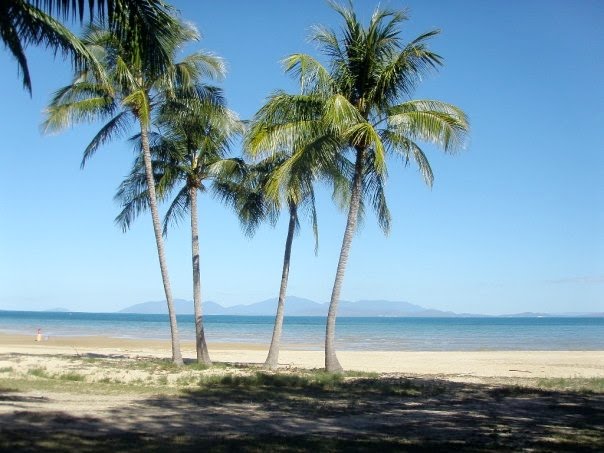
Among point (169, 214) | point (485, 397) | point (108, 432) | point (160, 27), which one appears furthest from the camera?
point (169, 214)

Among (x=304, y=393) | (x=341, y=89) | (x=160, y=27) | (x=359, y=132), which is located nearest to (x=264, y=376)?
(x=304, y=393)

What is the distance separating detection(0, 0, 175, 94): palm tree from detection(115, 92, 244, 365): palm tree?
824cm

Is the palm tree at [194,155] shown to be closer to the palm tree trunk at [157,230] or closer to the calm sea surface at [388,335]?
the palm tree trunk at [157,230]

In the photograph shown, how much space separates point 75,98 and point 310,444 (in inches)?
538

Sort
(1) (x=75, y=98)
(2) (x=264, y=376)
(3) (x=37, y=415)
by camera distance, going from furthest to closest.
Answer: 1. (1) (x=75, y=98)
2. (2) (x=264, y=376)
3. (3) (x=37, y=415)

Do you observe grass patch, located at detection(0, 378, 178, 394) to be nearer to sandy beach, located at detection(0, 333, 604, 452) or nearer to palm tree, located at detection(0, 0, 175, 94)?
sandy beach, located at detection(0, 333, 604, 452)

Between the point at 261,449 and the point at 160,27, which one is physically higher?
the point at 160,27

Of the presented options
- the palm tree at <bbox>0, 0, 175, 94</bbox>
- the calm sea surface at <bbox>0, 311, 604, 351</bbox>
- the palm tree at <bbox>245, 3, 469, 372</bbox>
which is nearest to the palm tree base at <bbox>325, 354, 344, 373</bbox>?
the palm tree at <bbox>245, 3, 469, 372</bbox>

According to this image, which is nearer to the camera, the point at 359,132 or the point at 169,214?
the point at 359,132

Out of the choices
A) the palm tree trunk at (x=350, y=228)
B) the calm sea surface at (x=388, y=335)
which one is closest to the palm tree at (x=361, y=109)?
the palm tree trunk at (x=350, y=228)

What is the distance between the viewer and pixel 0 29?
32.7 feet

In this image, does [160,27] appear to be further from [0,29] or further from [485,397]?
[485,397]

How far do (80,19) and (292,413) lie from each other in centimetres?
616

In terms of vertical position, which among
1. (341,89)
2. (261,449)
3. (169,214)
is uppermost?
(341,89)
